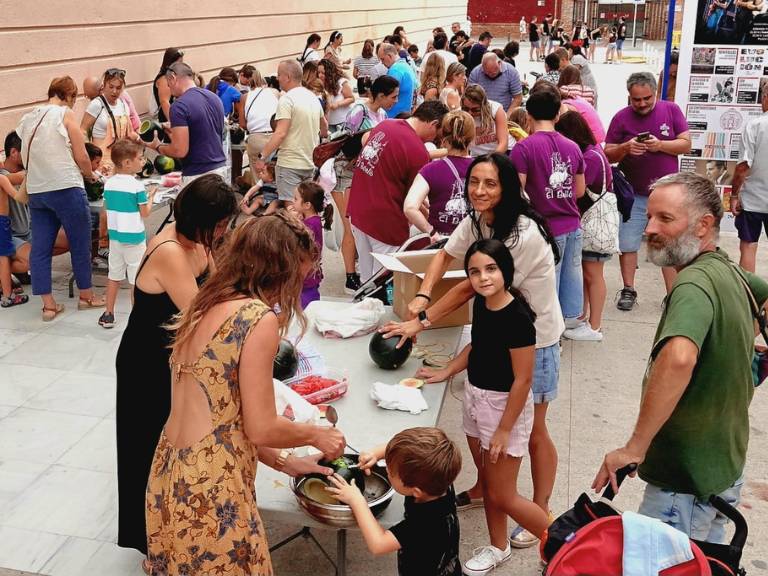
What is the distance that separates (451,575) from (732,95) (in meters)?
7.49

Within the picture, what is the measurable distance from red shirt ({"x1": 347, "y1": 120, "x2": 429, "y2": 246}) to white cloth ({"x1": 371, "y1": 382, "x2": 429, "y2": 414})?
251cm

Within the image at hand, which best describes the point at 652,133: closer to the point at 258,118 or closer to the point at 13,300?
the point at 258,118

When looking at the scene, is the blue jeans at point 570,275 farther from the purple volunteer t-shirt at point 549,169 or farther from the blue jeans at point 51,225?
the blue jeans at point 51,225

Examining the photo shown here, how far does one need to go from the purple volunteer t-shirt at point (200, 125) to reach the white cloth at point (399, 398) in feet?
14.6

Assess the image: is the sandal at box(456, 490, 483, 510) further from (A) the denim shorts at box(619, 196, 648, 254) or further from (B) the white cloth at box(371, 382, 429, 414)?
(A) the denim shorts at box(619, 196, 648, 254)

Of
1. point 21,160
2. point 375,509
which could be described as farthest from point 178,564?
point 21,160

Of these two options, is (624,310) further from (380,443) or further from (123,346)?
(123,346)

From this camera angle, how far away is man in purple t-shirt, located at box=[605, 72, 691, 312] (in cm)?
708

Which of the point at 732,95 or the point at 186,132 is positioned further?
the point at 732,95

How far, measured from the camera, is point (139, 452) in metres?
3.53

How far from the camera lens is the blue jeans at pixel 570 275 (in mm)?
5887

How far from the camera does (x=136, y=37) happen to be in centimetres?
Answer: 1133

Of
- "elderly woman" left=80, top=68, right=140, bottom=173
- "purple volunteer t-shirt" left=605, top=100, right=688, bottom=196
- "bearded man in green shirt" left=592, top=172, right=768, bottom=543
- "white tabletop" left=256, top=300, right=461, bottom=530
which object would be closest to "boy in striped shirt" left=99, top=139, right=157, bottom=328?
"elderly woman" left=80, top=68, right=140, bottom=173

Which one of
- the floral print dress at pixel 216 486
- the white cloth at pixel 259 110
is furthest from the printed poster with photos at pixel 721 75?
the floral print dress at pixel 216 486
